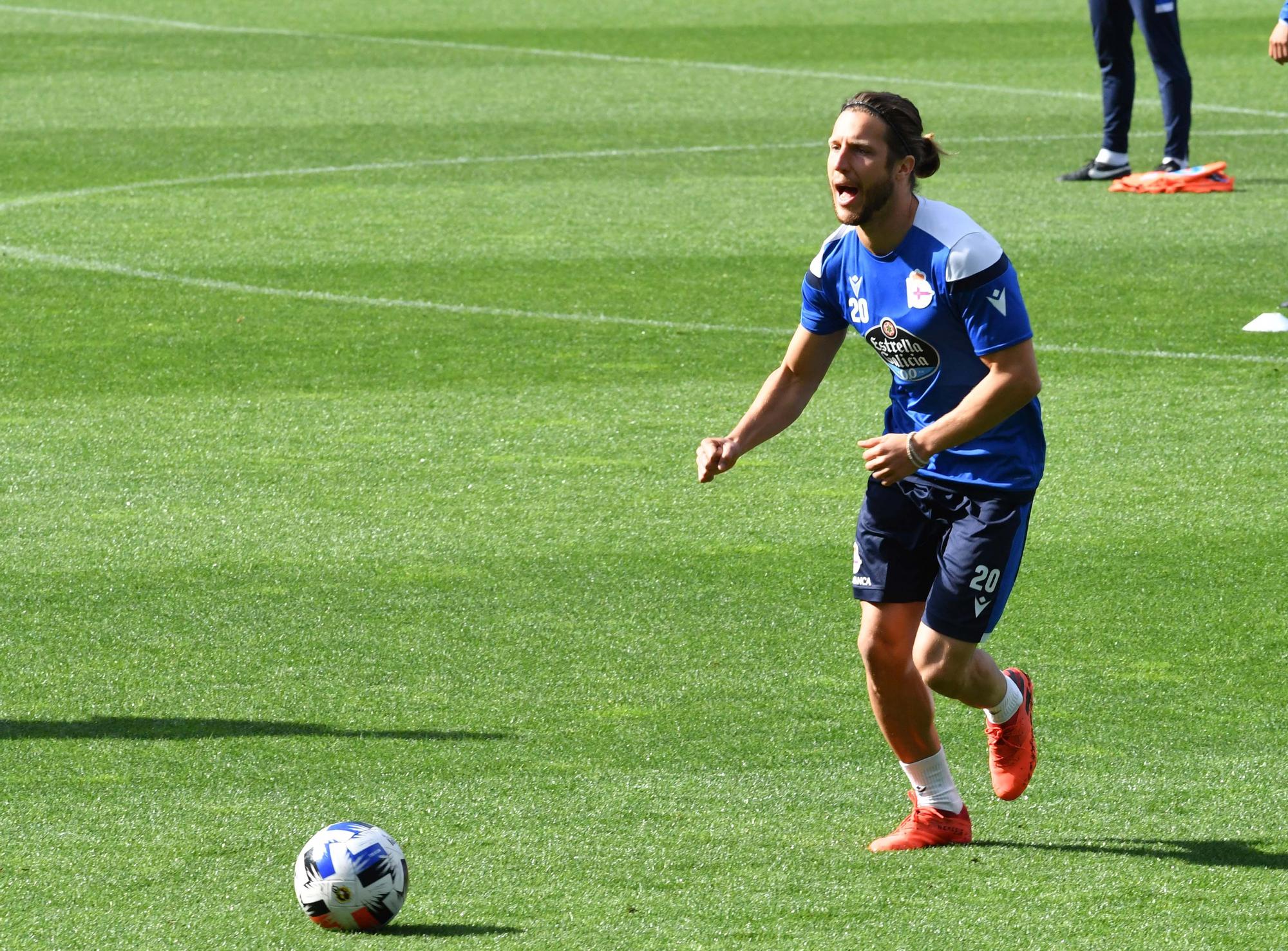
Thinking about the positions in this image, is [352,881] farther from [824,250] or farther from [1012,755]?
[824,250]

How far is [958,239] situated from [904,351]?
0.99 feet

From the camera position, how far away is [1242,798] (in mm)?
5359

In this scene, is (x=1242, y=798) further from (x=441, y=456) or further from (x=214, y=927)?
(x=441, y=456)

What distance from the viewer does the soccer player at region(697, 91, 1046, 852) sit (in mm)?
4887

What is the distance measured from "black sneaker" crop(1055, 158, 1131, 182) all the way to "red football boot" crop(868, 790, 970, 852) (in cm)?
1108

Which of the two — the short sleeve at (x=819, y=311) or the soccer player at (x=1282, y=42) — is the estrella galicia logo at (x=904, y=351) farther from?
the soccer player at (x=1282, y=42)

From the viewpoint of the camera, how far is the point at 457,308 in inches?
452

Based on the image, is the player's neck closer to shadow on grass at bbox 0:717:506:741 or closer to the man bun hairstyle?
the man bun hairstyle

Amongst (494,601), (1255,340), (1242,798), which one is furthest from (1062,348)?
(1242,798)

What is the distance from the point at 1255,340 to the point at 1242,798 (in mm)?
5724

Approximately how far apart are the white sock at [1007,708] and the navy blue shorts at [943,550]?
0.98 feet

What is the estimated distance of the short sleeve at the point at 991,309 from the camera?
4863mm

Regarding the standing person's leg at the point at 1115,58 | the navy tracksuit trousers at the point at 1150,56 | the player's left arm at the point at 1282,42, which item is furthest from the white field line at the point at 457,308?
the standing person's leg at the point at 1115,58

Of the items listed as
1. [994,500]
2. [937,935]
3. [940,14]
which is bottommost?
[940,14]
